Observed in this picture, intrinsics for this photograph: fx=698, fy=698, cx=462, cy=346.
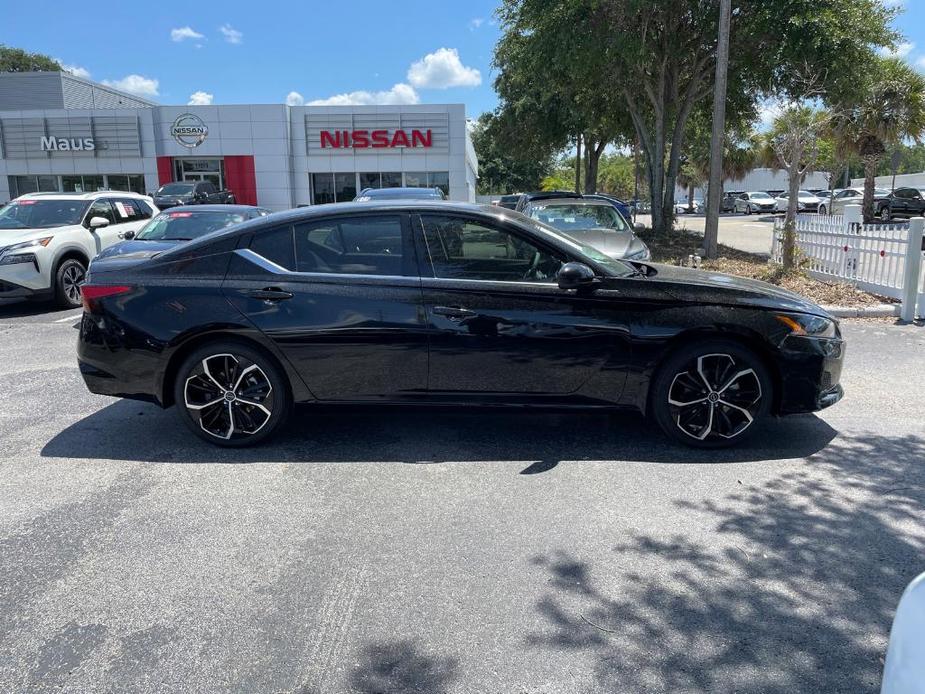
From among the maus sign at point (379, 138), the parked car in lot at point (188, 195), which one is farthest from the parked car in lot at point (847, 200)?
the parked car in lot at point (188, 195)

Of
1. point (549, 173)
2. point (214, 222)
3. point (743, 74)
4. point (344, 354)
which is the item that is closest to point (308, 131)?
point (743, 74)

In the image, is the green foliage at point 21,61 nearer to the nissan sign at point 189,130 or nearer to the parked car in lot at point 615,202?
the nissan sign at point 189,130

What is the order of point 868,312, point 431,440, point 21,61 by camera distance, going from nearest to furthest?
point 431,440
point 868,312
point 21,61

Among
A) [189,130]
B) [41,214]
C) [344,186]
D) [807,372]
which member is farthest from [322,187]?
[807,372]

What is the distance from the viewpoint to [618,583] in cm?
311

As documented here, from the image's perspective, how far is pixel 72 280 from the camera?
1018cm

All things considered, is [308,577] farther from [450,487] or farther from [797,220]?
[797,220]

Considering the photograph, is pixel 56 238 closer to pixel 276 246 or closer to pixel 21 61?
pixel 276 246

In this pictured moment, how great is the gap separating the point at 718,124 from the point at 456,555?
12426 millimetres

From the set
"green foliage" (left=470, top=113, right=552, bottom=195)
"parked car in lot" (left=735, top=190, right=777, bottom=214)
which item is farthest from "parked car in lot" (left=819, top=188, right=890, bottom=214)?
"green foliage" (left=470, top=113, right=552, bottom=195)

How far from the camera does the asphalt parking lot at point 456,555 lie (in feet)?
8.56

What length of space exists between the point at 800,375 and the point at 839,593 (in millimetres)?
1819

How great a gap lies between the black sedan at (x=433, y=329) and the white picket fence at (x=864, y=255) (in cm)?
547

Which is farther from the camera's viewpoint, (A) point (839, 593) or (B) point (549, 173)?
(B) point (549, 173)
